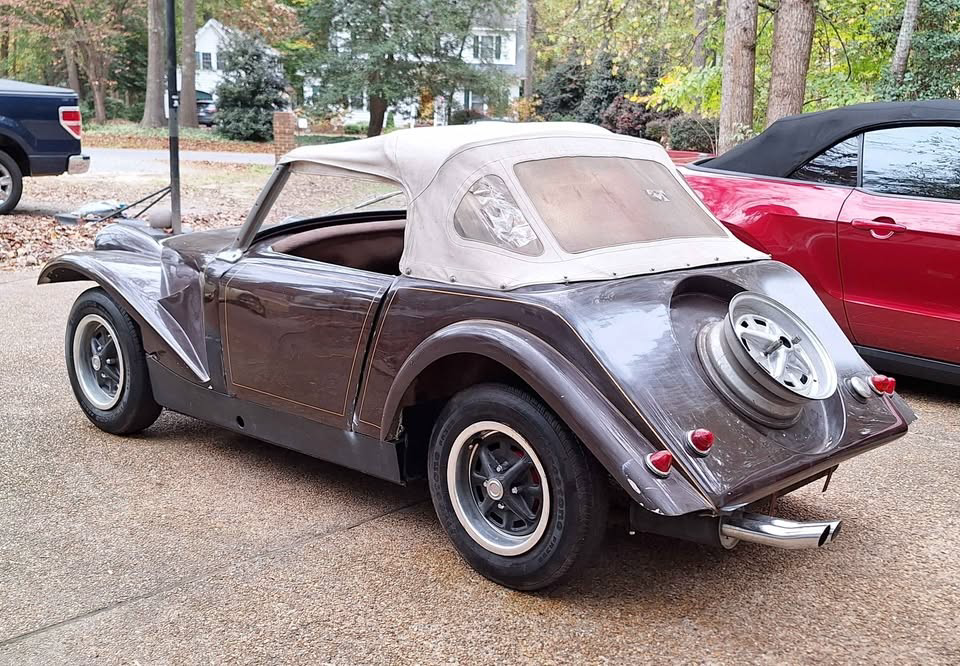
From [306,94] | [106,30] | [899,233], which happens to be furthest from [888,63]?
[106,30]

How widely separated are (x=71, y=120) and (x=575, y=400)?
1076 cm

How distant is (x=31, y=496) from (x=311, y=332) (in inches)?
55.8

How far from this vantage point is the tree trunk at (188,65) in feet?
98.1

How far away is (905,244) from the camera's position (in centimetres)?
507

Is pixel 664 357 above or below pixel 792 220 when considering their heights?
below

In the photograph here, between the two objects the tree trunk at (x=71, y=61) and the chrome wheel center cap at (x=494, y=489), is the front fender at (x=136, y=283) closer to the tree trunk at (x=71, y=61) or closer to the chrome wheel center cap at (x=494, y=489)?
the chrome wheel center cap at (x=494, y=489)

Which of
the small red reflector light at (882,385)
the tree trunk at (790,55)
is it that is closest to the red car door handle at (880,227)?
the small red reflector light at (882,385)

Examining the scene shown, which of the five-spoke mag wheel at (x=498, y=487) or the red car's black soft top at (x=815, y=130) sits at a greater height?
the red car's black soft top at (x=815, y=130)

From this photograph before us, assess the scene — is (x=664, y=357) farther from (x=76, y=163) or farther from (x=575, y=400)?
(x=76, y=163)

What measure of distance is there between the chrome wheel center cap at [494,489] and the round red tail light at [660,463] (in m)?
0.58

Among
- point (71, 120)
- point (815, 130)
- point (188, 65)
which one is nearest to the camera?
point (815, 130)

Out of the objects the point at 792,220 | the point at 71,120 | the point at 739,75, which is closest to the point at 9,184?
the point at 71,120

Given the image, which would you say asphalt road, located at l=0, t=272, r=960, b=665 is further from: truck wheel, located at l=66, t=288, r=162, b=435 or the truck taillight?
the truck taillight

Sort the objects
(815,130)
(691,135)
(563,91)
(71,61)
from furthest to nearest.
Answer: (71,61) → (563,91) → (691,135) → (815,130)
